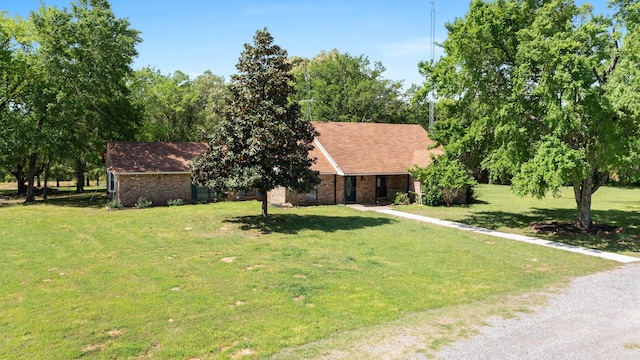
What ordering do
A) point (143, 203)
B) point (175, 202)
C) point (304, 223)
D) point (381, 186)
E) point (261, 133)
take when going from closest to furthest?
point (261, 133)
point (304, 223)
point (143, 203)
point (175, 202)
point (381, 186)

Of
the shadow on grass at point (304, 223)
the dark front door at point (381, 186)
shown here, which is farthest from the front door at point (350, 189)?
the shadow on grass at point (304, 223)

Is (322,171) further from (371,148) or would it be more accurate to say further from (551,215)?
(551,215)

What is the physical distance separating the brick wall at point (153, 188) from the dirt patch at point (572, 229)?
21.6m

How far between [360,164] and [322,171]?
3.03 meters

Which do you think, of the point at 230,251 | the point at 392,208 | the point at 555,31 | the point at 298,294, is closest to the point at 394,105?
the point at 392,208

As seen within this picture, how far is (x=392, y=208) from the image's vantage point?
→ 27531 millimetres

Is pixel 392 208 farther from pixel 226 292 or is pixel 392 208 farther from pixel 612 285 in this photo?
pixel 226 292

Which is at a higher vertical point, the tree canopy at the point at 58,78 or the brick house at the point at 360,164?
the tree canopy at the point at 58,78

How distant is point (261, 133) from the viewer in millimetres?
18172

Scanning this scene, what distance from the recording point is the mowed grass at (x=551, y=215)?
17.7 metres

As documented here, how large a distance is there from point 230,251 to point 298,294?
5.27 m

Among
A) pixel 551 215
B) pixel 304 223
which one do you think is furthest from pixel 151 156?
pixel 551 215

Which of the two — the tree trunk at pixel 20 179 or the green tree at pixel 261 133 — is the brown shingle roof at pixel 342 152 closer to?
the green tree at pixel 261 133

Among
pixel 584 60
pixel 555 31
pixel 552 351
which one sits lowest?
pixel 552 351
